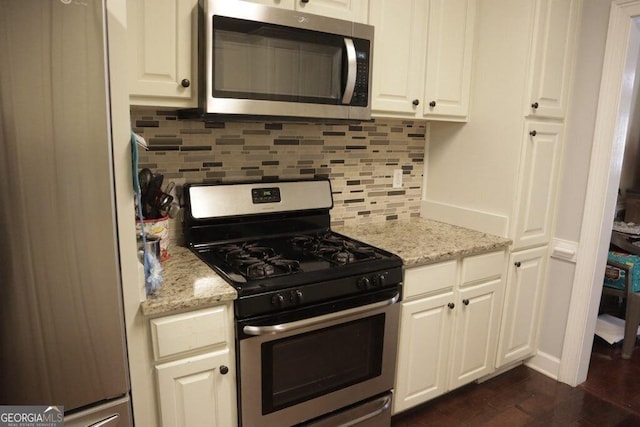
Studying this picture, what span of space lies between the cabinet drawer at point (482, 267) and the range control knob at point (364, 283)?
625 mm

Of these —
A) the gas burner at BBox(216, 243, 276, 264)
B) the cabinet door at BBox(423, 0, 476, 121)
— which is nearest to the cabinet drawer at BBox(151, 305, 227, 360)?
the gas burner at BBox(216, 243, 276, 264)

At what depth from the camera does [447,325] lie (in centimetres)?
207

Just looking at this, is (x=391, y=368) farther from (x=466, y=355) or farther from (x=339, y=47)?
(x=339, y=47)

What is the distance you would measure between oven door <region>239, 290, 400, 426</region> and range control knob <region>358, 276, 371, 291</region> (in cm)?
9

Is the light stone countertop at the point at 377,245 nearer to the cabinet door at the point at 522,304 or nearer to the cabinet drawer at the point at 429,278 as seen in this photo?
the cabinet drawer at the point at 429,278

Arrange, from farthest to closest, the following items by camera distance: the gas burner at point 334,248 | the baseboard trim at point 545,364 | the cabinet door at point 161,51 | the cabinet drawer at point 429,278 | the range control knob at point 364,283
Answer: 1. the baseboard trim at point 545,364
2. the cabinet drawer at point 429,278
3. the gas burner at point 334,248
4. the range control knob at point 364,283
5. the cabinet door at point 161,51

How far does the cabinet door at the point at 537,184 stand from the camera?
2.17 meters

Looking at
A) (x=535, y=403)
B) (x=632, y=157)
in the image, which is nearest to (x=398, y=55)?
(x=535, y=403)

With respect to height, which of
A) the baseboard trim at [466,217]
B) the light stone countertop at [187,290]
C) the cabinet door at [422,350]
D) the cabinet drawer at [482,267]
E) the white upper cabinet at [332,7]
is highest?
the white upper cabinet at [332,7]

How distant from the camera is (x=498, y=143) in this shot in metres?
2.21

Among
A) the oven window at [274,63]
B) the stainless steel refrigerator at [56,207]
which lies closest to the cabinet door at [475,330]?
the oven window at [274,63]

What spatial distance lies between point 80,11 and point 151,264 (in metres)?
0.73

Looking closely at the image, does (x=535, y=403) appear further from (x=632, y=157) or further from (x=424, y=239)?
Result: (x=632, y=157)

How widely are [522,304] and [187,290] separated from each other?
6.18 ft
